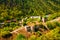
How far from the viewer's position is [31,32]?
3253 centimetres

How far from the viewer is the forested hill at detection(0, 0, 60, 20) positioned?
5962 centimetres

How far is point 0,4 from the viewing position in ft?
208

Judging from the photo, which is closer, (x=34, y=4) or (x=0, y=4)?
(x=0, y=4)

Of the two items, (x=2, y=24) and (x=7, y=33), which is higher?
(x=7, y=33)

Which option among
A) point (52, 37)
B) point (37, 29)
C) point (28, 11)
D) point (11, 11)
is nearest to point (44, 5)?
point (28, 11)

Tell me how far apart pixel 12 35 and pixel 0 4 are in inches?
1302

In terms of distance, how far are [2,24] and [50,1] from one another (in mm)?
27914

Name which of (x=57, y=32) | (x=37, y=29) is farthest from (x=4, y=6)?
(x=57, y=32)

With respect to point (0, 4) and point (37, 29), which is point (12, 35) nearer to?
point (37, 29)

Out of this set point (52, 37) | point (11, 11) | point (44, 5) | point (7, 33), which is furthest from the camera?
point (44, 5)

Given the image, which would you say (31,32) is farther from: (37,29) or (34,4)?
(34,4)

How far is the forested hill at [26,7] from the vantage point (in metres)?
59.6

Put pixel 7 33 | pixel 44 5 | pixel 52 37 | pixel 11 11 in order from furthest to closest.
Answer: pixel 44 5 < pixel 11 11 < pixel 7 33 < pixel 52 37

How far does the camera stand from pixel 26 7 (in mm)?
66250
